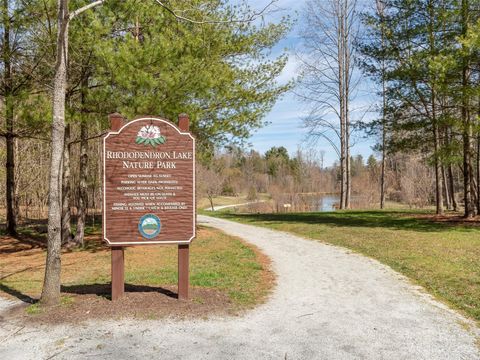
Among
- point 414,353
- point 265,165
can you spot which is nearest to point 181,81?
point 414,353

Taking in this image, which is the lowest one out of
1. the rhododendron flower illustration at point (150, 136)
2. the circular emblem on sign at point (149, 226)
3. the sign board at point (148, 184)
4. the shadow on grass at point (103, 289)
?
the shadow on grass at point (103, 289)

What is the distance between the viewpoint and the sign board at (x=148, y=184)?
17.8 feet

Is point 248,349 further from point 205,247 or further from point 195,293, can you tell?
point 205,247

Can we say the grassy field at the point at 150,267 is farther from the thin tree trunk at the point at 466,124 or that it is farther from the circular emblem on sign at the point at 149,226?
the thin tree trunk at the point at 466,124

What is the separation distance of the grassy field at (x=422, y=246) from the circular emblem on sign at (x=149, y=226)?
172 inches

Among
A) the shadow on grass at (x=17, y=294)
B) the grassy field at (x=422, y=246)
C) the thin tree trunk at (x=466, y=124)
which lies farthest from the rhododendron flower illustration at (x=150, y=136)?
the thin tree trunk at (x=466, y=124)

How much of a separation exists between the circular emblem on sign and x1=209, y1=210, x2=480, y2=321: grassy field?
14.3 ft

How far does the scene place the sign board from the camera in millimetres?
5422

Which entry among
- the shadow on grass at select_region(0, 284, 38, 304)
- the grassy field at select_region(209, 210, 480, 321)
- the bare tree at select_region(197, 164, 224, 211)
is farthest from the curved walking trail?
the bare tree at select_region(197, 164, 224, 211)

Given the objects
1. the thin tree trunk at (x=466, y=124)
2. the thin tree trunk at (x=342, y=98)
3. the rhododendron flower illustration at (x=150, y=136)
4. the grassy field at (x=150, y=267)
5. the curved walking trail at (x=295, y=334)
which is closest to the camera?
the curved walking trail at (x=295, y=334)

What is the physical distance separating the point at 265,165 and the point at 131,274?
79.7 metres

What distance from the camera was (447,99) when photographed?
15.0 m

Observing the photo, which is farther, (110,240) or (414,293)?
(414,293)

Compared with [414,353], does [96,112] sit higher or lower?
higher
